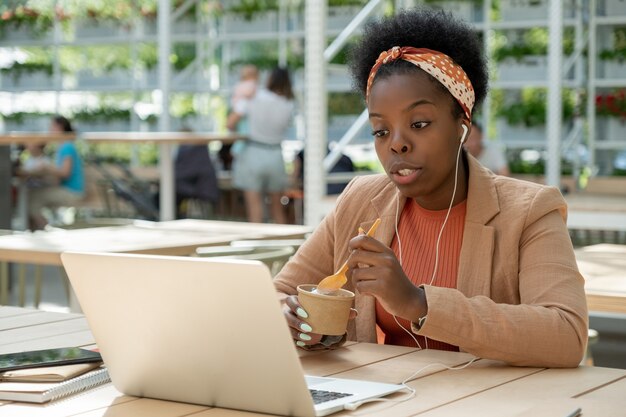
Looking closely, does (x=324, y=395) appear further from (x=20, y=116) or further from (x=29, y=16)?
(x=20, y=116)

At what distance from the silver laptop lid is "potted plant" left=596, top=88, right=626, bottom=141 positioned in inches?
291

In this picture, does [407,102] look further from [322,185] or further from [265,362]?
[322,185]

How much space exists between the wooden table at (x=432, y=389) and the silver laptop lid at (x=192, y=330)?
4cm

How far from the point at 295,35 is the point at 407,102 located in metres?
9.28

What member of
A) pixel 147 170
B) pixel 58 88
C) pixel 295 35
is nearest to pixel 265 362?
pixel 147 170

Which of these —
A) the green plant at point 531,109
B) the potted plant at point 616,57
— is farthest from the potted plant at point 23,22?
the potted plant at point 616,57

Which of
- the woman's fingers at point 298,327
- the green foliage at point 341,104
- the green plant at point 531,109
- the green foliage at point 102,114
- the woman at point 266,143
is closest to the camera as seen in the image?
the woman's fingers at point 298,327

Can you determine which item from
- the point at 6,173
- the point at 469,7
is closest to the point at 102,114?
the point at 469,7

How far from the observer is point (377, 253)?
161 cm

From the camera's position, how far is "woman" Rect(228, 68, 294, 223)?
8492mm

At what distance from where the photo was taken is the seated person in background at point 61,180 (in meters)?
8.67

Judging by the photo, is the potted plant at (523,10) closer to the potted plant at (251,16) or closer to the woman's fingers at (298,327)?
the potted plant at (251,16)

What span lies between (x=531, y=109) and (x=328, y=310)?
25.7ft

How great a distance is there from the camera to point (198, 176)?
356 inches
